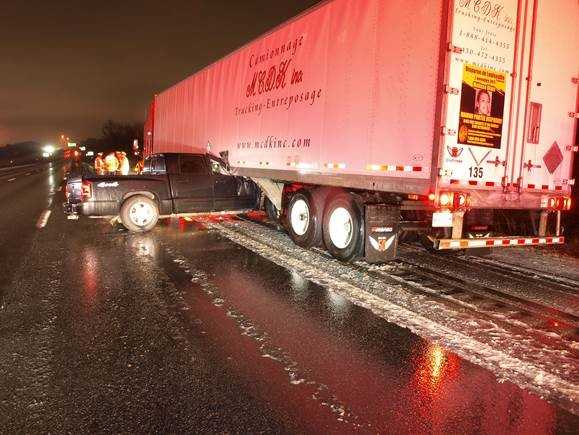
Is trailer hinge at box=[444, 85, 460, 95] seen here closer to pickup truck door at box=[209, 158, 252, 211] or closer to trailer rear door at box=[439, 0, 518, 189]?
trailer rear door at box=[439, 0, 518, 189]

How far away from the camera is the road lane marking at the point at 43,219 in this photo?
11305 millimetres

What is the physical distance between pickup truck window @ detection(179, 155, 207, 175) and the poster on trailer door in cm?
674

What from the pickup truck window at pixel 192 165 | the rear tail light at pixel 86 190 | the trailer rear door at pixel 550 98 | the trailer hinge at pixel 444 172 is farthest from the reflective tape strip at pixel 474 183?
the rear tail light at pixel 86 190

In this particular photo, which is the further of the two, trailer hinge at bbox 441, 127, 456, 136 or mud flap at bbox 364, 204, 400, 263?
mud flap at bbox 364, 204, 400, 263

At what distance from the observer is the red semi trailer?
232 inches

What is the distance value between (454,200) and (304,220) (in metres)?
3.50

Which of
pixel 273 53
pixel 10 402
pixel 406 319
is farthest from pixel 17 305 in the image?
pixel 273 53

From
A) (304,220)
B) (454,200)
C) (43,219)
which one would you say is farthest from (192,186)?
(454,200)

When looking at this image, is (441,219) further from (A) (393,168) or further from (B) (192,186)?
(B) (192,186)

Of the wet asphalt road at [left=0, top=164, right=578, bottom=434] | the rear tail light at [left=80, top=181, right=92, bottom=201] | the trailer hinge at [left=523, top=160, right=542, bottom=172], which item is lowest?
the wet asphalt road at [left=0, top=164, right=578, bottom=434]

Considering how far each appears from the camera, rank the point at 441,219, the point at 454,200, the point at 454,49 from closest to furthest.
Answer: the point at 454,49, the point at 454,200, the point at 441,219

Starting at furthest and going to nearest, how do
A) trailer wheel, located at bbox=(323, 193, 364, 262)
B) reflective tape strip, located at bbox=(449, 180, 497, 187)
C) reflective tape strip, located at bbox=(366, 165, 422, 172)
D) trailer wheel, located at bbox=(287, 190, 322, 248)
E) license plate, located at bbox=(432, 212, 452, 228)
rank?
trailer wheel, located at bbox=(287, 190, 322, 248), trailer wheel, located at bbox=(323, 193, 364, 262), license plate, located at bbox=(432, 212, 452, 228), reflective tape strip, located at bbox=(366, 165, 422, 172), reflective tape strip, located at bbox=(449, 180, 497, 187)

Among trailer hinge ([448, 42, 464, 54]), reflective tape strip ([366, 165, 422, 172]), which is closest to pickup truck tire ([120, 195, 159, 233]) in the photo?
reflective tape strip ([366, 165, 422, 172])

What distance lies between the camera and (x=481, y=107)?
6.05 meters
